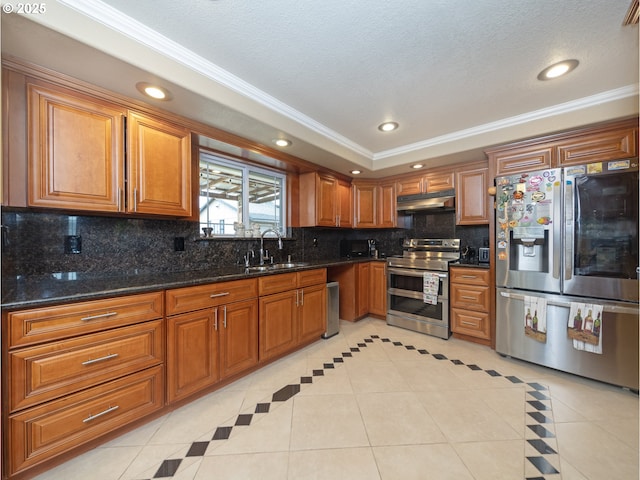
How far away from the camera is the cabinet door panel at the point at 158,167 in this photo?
1709mm

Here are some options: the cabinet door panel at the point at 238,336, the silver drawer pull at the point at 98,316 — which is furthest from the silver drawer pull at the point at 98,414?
the cabinet door panel at the point at 238,336

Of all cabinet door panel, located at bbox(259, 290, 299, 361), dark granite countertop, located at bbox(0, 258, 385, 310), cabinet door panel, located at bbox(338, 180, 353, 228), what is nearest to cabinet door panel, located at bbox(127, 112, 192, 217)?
dark granite countertop, located at bbox(0, 258, 385, 310)

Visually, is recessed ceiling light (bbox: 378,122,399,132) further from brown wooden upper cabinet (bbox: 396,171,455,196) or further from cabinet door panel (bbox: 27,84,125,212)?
cabinet door panel (bbox: 27,84,125,212)

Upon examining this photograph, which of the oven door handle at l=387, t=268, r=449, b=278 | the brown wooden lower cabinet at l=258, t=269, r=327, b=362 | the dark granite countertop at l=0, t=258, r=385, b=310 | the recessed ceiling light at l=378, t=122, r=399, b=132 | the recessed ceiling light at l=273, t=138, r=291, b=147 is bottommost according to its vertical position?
the brown wooden lower cabinet at l=258, t=269, r=327, b=362

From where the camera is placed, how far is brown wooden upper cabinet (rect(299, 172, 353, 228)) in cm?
326

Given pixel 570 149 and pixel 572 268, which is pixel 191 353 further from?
pixel 570 149

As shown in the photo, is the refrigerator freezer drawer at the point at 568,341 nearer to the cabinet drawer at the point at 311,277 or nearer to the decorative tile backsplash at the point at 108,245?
the decorative tile backsplash at the point at 108,245

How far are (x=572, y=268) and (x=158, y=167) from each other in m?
3.42

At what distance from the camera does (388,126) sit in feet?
8.37

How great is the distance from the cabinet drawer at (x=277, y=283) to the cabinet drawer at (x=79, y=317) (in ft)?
2.60

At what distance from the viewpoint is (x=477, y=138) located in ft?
8.46


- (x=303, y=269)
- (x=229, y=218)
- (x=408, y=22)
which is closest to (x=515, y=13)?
(x=408, y=22)

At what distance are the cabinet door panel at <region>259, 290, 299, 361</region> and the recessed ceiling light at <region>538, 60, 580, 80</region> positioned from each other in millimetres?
2612

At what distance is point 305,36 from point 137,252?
197cm
